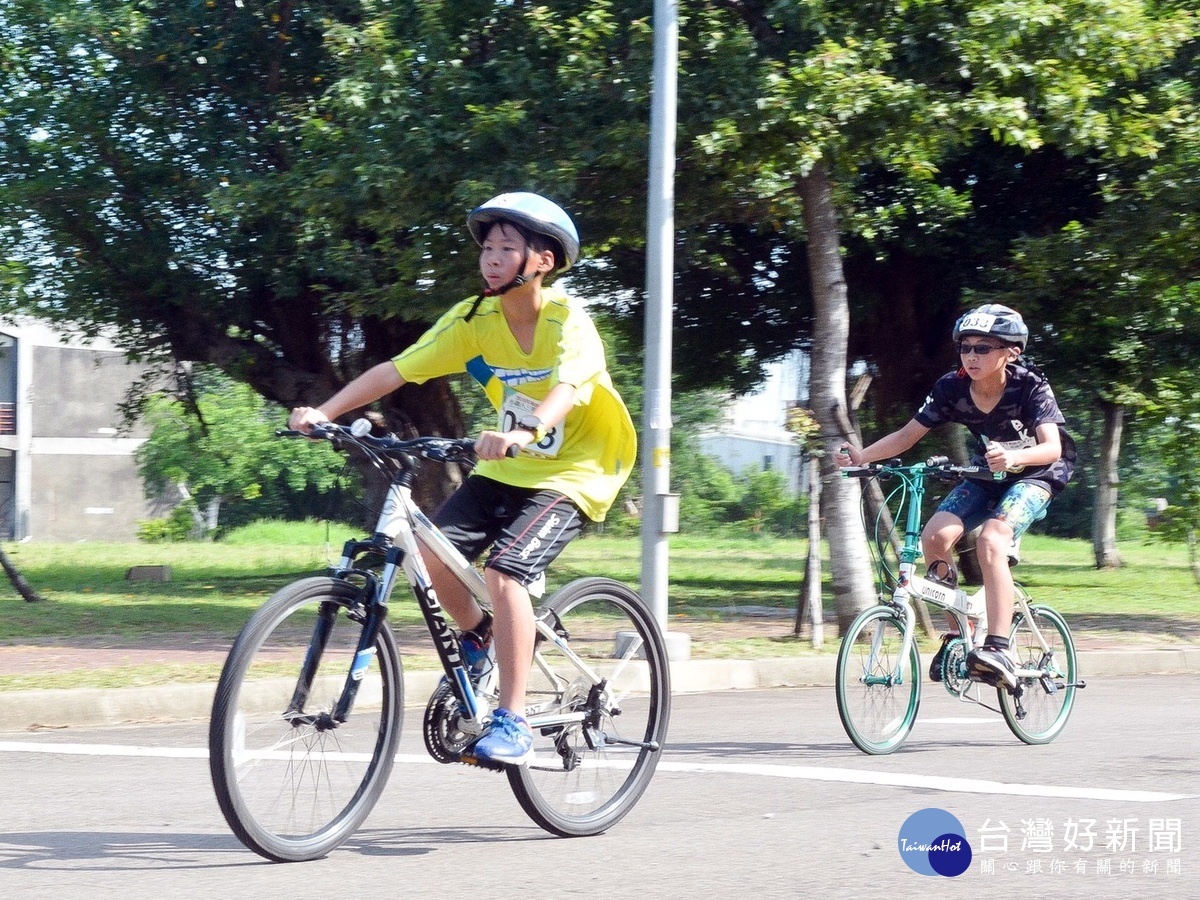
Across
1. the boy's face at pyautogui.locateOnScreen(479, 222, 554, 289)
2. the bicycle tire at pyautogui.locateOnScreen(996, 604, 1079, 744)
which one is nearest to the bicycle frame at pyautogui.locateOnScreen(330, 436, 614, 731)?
the boy's face at pyautogui.locateOnScreen(479, 222, 554, 289)

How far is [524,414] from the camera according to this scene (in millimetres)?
4672

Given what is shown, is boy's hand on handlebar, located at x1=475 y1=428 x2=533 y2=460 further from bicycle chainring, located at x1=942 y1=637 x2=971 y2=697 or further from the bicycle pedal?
bicycle chainring, located at x1=942 y1=637 x2=971 y2=697

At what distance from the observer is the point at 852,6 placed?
10984 mm

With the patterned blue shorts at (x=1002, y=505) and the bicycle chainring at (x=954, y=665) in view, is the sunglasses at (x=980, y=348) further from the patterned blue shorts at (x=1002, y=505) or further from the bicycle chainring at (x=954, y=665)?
the bicycle chainring at (x=954, y=665)

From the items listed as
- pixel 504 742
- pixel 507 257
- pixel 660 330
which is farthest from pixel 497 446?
pixel 660 330

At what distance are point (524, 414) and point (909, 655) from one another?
2.86 metres

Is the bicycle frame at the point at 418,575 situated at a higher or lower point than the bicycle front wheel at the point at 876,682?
higher

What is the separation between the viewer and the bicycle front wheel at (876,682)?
6.52 m

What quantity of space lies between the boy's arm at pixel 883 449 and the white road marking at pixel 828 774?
1450mm

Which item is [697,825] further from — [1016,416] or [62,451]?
[62,451]

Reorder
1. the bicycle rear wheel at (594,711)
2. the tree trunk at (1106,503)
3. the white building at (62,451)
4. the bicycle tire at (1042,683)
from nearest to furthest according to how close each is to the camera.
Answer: the bicycle rear wheel at (594,711), the bicycle tire at (1042,683), the tree trunk at (1106,503), the white building at (62,451)

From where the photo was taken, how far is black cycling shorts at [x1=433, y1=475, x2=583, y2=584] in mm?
4543

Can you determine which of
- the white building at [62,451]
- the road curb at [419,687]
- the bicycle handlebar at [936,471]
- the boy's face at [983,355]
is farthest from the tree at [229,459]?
the boy's face at [983,355]

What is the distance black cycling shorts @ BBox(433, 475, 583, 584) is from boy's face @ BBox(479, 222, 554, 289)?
26.8 inches
